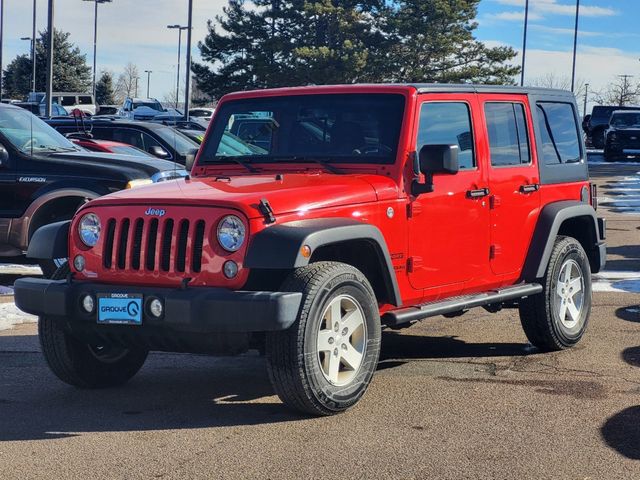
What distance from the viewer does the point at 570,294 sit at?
8.04 metres

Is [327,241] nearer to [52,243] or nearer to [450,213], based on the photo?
[450,213]

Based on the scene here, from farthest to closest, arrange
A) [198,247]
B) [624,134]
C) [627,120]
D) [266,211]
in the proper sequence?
[627,120]
[624,134]
[198,247]
[266,211]

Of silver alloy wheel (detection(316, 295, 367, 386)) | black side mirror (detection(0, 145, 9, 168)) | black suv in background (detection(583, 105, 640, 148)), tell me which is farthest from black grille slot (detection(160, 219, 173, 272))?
black suv in background (detection(583, 105, 640, 148))

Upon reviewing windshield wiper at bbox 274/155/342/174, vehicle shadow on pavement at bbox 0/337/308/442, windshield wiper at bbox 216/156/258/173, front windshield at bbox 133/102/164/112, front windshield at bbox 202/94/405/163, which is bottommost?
vehicle shadow on pavement at bbox 0/337/308/442

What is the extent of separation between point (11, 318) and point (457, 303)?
4164mm

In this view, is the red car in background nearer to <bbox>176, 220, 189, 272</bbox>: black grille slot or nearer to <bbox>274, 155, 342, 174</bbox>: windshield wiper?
<bbox>274, 155, 342, 174</bbox>: windshield wiper

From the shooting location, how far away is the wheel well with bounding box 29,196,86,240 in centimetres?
1102

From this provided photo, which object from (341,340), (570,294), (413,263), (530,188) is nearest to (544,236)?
(530,188)

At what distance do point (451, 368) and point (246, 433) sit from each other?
6.79ft

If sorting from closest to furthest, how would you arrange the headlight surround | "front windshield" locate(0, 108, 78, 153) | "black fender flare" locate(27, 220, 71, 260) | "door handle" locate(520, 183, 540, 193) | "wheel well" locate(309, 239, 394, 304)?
the headlight surround < "wheel well" locate(309, 239, 394, 304) < "black fender flare" locate(27, 220, 71, 260) < "door handle" locate(520, 183, 540, 193) < "front windshield" locate(0, 108, 78, 153)

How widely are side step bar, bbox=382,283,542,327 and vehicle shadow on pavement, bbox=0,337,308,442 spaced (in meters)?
0.86

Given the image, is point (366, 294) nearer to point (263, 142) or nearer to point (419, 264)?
point (419, 264)

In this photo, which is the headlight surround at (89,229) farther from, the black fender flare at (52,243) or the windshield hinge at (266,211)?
the windshield hinge at (266,211)

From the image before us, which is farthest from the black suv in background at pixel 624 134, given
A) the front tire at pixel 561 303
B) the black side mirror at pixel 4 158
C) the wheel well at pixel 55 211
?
the front tire at pixel 561 303
